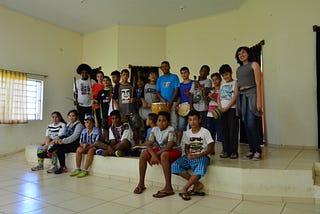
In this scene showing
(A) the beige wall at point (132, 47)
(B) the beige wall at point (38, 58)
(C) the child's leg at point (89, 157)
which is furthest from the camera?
(A) the beige wall at point (132, 47)

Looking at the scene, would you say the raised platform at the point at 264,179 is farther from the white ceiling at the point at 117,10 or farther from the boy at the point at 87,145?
the white ceiling at the point at 117,10

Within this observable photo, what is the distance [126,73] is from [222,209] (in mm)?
2407

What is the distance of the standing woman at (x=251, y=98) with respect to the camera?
2.82 meters

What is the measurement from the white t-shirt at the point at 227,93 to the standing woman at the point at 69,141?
2203 millimetres

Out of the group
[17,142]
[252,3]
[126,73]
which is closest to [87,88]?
[126,73]

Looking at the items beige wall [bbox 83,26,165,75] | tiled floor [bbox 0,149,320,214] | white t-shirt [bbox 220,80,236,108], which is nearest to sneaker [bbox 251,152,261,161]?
tiled floor [bbox 0,149,320,214]

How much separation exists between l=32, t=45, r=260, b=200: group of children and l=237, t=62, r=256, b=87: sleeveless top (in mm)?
122

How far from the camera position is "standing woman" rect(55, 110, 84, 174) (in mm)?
3830

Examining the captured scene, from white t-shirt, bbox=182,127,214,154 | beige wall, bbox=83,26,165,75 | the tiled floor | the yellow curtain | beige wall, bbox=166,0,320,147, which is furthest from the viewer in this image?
beige wall, bbox=83,26,165,75

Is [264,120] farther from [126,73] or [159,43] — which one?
[159,43]

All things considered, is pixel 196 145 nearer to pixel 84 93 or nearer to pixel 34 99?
pixel 84 93

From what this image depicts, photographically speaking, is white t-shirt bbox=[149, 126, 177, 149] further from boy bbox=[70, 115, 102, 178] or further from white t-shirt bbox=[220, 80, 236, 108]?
boy bbox=[70, 115, 102, 178]

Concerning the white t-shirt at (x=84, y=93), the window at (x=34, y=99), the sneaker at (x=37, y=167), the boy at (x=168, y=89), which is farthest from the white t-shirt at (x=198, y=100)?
the window at (x=34, y=99)

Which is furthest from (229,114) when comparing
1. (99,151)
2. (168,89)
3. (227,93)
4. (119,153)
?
(99,151)
